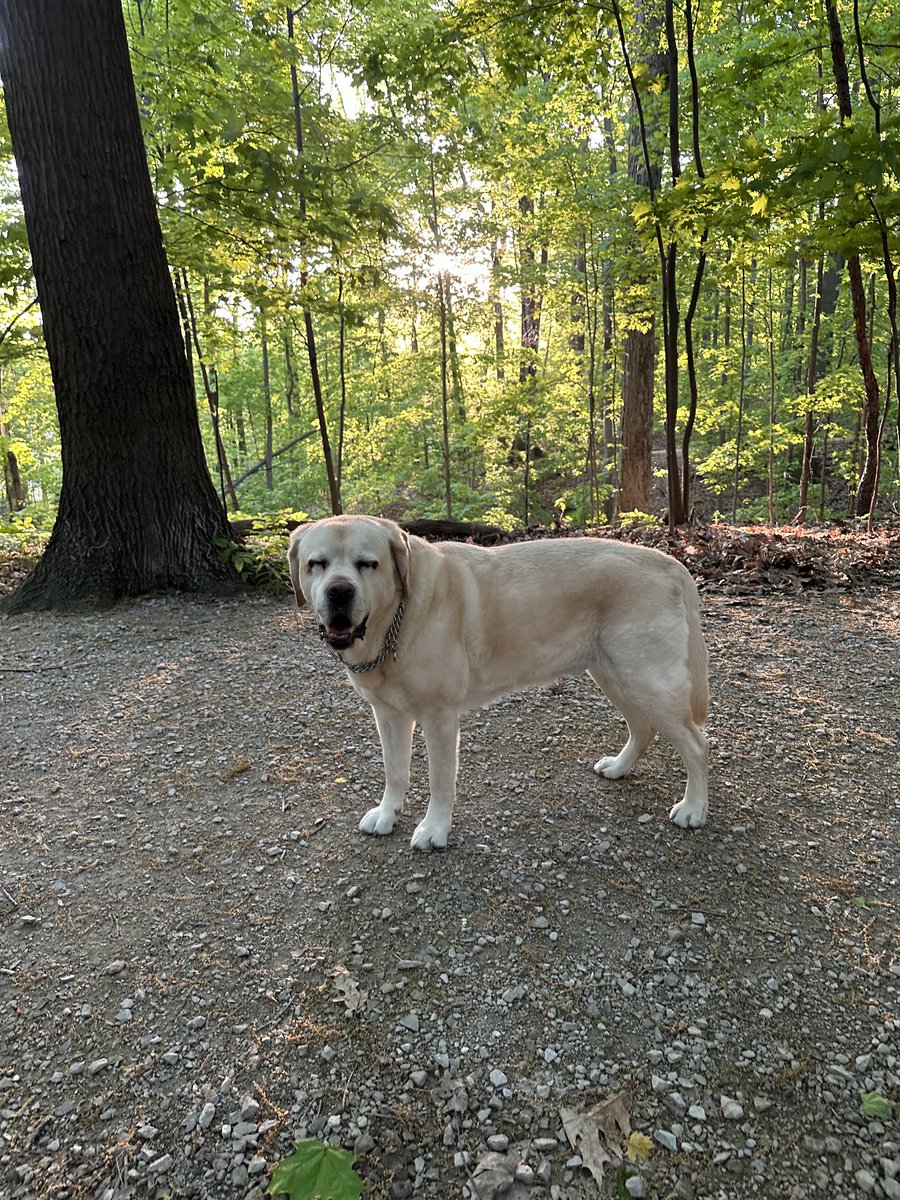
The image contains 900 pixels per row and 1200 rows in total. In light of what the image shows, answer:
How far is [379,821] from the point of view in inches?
111

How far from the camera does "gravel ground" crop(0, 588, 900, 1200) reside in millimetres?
1558

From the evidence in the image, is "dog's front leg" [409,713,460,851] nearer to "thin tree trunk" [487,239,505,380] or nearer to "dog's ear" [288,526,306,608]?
"dog's ear" [288,526,306,608]

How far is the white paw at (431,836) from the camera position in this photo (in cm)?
269

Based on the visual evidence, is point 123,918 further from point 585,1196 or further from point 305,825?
point 585,1196

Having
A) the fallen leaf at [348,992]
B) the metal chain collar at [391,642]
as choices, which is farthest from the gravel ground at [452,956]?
the metal chain collar at [391,642]

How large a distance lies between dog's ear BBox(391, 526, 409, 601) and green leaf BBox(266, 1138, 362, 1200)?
1688 millimetres

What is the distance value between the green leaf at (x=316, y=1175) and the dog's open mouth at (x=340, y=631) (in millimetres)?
1404

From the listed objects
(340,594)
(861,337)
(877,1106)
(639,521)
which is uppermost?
(861,337)

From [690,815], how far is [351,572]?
1.80 meters

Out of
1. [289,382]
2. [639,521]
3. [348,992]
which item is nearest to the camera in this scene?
[348,992]

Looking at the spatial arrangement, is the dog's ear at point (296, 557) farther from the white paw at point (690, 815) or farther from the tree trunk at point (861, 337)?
the tree trunk at point (861, 337)

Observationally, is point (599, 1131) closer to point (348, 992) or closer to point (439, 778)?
point (348, 992)

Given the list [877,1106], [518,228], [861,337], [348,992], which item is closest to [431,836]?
[348,992]

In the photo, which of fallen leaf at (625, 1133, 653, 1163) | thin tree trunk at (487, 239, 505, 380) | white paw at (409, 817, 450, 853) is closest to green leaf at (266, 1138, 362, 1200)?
fallen leaf at (625, 1133, 653, 1163)
